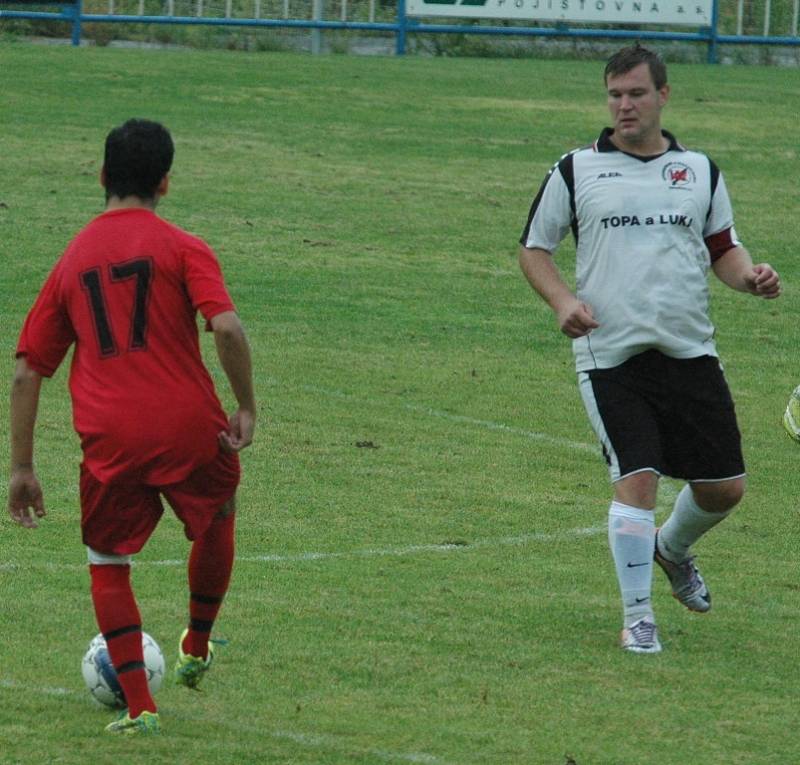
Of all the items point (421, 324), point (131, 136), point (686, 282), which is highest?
point (131, 136)

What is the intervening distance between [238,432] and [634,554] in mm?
1859

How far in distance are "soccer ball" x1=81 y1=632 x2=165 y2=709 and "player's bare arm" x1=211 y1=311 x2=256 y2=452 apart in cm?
75

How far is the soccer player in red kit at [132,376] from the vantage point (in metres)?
5.51

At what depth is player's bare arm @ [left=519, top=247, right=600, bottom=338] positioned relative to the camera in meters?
6.67

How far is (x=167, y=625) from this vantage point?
703cm

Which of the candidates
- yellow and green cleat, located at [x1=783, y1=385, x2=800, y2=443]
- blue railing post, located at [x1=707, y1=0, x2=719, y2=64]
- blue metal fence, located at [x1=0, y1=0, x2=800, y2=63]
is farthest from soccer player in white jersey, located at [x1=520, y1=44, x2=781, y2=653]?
blue railing post, located at [x1=707, y1=0, x2=719, y2=64]

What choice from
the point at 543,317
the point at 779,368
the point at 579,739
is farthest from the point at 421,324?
the point at 579,739

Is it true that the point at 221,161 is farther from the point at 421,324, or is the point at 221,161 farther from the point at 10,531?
the point at 10,531

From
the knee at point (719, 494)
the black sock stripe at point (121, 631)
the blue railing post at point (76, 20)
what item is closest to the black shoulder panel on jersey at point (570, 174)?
the knee at point (719, 494)

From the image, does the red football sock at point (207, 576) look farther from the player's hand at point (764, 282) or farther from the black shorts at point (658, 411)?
the player's hand at point (764, 282)

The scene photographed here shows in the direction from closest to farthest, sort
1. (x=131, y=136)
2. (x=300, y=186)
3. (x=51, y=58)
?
(x=131, y=136)
(x=300, y=186)
(x=51, y=58)

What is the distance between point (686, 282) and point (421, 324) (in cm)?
802

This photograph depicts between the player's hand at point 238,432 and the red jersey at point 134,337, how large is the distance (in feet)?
0.22

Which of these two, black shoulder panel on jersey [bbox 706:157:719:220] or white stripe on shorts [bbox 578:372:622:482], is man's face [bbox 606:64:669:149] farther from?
white stripe on shorts [bbox 578:372:622:482]
